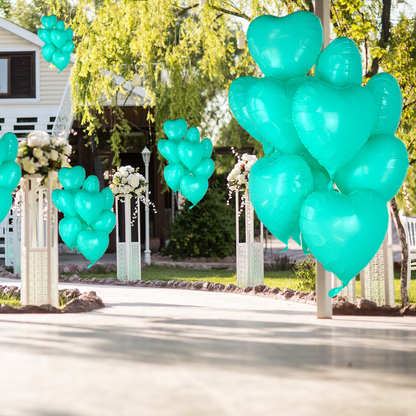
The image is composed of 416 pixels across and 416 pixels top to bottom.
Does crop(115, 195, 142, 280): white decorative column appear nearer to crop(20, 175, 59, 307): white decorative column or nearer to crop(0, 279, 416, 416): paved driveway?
crop(20, 175, 59, 307): white decorative column

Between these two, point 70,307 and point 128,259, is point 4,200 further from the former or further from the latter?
point 128,259

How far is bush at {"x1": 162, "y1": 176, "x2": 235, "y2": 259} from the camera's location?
1573 centimetres

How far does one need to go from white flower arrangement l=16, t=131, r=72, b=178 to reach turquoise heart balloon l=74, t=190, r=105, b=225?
934 millimetres

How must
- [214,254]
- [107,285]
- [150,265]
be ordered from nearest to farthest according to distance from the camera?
[107,285], [150,265], [214,254]

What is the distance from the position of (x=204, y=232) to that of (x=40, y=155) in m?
9.05

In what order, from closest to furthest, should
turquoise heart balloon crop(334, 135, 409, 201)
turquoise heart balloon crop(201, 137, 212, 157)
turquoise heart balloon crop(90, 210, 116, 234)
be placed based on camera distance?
turquoise heart balloon crop(334, 135, 409, 201), turquoise heart balloon crop(90, 210, 116, 234), turquoise heart balloon crop(201, 137, 212, 157)

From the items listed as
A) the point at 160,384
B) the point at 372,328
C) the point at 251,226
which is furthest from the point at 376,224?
the point at 251,226

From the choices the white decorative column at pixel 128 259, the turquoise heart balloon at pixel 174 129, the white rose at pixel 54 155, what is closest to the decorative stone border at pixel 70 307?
the white rose at pixel 54 155

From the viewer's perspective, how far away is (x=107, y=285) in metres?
10.8

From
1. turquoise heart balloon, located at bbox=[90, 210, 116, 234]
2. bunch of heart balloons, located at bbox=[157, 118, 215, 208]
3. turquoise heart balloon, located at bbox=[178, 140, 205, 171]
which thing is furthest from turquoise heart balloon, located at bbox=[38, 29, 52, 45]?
turquoise heart balloon, located at bbox=[90, 210, 116, 234]

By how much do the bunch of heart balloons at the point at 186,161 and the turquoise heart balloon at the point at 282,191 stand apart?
12.4 ft

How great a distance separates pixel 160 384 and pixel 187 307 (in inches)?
150

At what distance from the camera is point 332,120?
4797 mm

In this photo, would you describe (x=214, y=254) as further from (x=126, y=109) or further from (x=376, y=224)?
(x=376, y=224)
